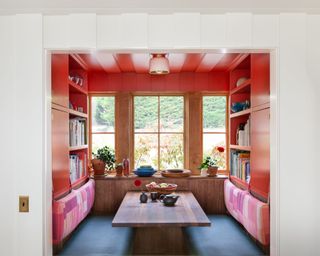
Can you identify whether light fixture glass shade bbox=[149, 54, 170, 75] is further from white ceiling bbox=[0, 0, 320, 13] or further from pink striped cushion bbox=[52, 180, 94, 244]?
white ceiling bbox=[0, 0, 320, 13]

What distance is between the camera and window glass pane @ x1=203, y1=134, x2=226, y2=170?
5.64 metres

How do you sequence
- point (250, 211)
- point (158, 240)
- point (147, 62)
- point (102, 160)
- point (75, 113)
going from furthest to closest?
point (102, 160) < point (147, 62) < point (75, 113) < point (158, 240) < point (250, 211)

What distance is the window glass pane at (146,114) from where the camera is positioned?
5691 mm

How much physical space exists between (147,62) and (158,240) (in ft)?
7.74

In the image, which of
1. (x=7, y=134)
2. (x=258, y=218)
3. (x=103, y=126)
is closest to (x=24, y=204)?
(x=7, y=134)

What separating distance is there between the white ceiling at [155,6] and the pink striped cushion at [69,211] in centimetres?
195

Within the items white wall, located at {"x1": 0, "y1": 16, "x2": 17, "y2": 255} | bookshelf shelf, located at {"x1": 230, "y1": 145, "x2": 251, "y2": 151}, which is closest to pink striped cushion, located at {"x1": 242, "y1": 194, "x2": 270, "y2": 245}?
bookshelf shelf, located at {"x1": 230, "y1": 145, "x2": 251, "y2": 151}

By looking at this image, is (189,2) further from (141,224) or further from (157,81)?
(157,81)

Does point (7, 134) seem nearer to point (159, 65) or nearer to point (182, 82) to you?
point (159, 65)

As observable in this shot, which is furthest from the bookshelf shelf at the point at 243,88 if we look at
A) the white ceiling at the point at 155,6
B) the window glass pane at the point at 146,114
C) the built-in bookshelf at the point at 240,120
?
the white ceiling at the point at 155,6

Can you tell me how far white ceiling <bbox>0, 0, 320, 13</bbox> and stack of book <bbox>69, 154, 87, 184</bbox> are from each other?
2603 mm

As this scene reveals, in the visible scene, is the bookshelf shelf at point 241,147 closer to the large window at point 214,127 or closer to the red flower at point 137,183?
the large window at point 214,127

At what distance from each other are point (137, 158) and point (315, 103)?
3810 millimetres

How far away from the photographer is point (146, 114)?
570 cm
